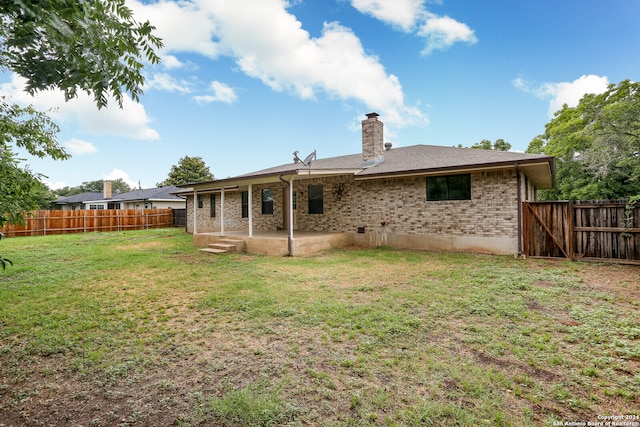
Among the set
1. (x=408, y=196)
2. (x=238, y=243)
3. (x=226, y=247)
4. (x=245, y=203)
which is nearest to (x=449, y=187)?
(x=408, y=196)

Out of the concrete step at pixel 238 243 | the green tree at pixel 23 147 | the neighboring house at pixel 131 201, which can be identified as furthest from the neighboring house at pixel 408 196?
the neighboring house at pixel 131 201

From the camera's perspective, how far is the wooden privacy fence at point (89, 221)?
18594 millimetres

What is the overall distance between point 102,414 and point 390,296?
4222 mm

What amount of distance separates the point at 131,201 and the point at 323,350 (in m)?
30.4

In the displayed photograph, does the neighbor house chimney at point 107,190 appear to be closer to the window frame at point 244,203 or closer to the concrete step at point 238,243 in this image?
the window frame at point 244,203

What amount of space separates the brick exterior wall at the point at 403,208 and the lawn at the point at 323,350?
3.10 m

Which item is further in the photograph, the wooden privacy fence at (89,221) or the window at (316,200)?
the wooden privacy fence at (89,221)

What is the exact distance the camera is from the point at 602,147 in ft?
55.7

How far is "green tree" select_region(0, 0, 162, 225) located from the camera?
1.45 m

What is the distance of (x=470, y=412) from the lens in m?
2.36

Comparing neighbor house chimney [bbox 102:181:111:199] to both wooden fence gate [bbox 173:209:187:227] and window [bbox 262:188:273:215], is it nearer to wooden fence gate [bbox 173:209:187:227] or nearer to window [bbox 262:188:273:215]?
wooden fence gate [bbox 173:209:187:227]

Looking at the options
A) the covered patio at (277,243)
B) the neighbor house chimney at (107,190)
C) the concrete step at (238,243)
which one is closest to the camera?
the covered patio at (277,243)

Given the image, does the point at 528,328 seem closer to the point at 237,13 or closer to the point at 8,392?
the point at 8,392

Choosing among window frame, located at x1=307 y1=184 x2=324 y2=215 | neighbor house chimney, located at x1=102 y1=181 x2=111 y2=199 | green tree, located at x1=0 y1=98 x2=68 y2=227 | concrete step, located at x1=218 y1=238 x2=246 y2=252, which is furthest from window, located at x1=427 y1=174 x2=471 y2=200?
neighbor house chimney, located at x1=102 y1=181 x2=111 y2=199
